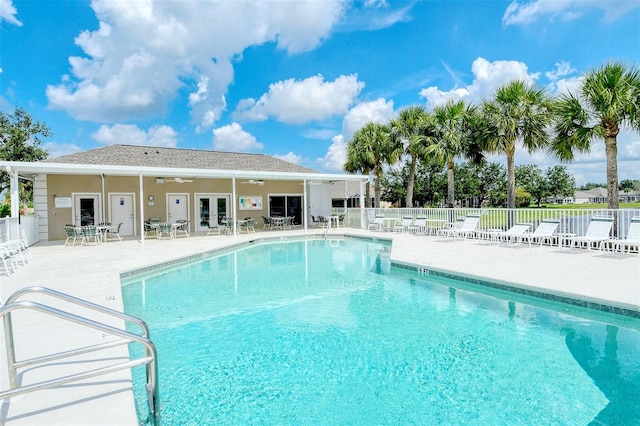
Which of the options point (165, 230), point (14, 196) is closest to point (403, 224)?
point (165, 230)

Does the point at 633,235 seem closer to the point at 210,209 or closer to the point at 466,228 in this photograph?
the point at 466,228

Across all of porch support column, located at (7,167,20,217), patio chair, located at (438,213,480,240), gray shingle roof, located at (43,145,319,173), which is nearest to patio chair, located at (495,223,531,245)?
patio chair, located at (438,213,480,240)

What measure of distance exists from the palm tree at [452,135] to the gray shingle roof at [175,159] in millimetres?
8654

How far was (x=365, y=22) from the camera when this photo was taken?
57.5ft

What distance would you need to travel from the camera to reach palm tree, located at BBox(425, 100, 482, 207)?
728 inches

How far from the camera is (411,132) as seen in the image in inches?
887

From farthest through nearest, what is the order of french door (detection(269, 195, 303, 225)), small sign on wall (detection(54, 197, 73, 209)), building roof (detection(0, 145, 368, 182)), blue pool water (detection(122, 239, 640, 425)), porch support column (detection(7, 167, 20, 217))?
french door (detection(269, 195, 303, 225))
small sign on wall (detection(54, 197, 73, 209))
building roof (detection(0, 145, 368, 182))
porch support column (detection(7, 167, 20, 217))
blue pool water (detection(122, 239, 640, 425))

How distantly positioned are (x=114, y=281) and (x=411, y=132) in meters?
19.6

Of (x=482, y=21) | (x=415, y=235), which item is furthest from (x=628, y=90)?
(x=415, y=235)

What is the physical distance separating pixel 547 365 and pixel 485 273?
337 cm

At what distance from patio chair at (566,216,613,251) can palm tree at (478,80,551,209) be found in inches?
234

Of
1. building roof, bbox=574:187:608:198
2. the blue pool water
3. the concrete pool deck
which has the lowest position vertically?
the blue pool water

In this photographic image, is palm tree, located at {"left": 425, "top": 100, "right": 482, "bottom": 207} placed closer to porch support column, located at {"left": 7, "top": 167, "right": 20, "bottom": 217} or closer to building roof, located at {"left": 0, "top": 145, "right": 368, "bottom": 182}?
building roof, located at {"left": 0, "top": 145, "right": 368, "bottom": 182}

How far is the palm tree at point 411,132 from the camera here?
2064 cm
